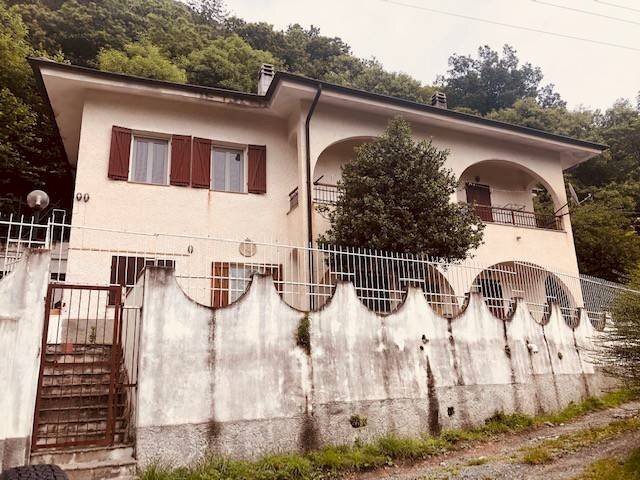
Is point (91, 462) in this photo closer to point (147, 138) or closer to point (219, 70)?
point (147, 138)

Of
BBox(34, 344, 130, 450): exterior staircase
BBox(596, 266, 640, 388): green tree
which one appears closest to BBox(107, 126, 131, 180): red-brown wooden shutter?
BBox(34, 344, 130, 450): exterior staircase

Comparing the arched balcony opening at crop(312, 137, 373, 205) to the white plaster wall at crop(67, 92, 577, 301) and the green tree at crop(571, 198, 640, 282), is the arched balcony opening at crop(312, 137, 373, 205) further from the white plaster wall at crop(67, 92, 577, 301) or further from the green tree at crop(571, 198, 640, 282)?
the green tree at crop(571, 198, 640, 282)

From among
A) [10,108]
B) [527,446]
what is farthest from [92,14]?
[527,446]

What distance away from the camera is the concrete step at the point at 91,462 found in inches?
217

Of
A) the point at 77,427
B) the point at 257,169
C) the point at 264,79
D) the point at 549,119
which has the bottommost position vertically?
the point at 77,427

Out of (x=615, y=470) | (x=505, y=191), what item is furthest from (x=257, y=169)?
(x=615, y=470)

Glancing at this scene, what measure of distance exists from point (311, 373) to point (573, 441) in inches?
154

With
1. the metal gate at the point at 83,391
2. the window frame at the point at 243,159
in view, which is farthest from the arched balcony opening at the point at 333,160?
the metal gate at the point at 83,391

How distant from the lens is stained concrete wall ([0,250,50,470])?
545 centimetres

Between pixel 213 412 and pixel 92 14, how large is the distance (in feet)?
81.6

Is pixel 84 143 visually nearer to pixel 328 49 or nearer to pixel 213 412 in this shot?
pixel 213 412

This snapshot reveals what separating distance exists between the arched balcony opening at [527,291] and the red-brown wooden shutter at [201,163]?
6.76 metres

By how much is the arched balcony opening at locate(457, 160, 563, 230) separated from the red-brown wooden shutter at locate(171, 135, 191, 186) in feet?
26.3

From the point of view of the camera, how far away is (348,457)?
6746 millimetres
